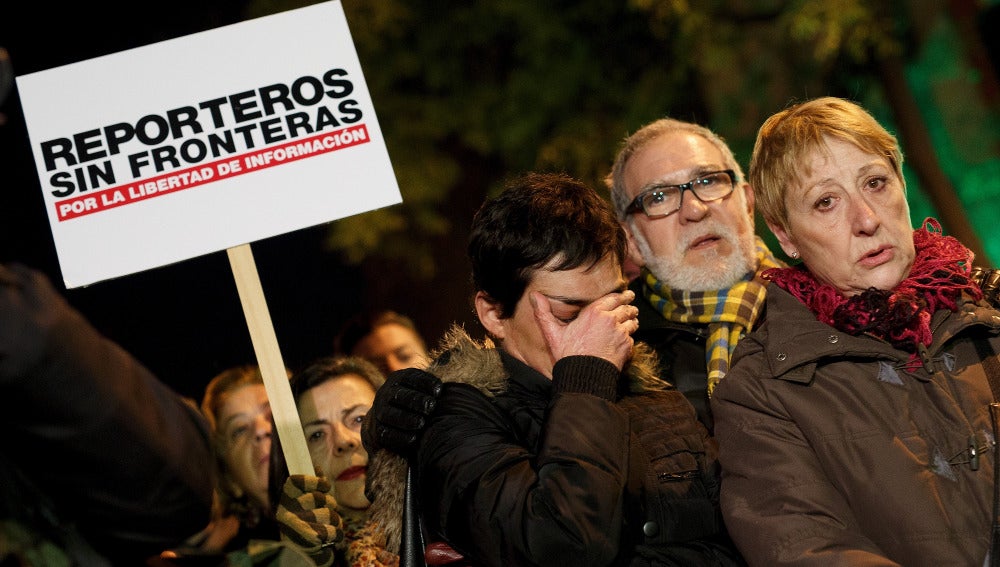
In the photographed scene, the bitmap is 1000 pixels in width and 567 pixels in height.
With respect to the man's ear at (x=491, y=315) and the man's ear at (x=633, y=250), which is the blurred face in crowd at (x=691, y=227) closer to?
the man's ear at (x=633, y=250)

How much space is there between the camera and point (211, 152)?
142 inches

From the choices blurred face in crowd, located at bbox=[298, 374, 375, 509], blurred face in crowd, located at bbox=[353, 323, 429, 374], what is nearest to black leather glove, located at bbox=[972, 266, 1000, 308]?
blurred face in crowd, located at bbox=[298, 374, 375, 509]

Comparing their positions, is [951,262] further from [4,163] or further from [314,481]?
[4,163]

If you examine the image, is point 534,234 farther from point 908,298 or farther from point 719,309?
point 719,309

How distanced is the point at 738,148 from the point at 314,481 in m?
6.90

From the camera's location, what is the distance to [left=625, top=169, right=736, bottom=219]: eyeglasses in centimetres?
420

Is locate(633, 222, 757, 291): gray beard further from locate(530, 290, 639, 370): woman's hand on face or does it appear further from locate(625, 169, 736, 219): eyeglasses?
locate(530, 290, 639, 370): woman's hand on face

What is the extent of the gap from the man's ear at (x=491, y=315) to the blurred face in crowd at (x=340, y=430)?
1.09m

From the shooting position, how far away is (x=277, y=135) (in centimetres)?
366

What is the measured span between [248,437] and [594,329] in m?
2.05

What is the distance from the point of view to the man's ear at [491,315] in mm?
3240

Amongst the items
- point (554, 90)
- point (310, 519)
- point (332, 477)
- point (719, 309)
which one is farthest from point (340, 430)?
point (554, 90)

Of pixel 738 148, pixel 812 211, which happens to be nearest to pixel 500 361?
pixel 812 211

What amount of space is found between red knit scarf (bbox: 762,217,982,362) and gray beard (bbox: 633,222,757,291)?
1.00 metres
